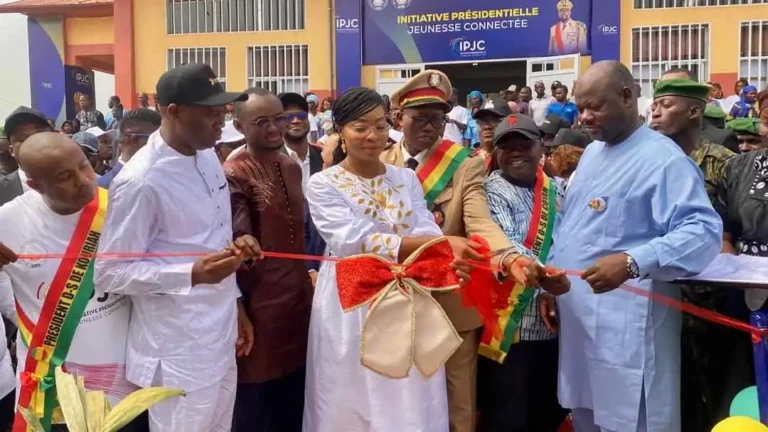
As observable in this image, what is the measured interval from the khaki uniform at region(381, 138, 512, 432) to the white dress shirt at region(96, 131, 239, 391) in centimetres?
109

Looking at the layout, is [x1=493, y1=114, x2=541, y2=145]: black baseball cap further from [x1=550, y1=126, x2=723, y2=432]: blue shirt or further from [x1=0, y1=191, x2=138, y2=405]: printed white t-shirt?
[x1=0, y1=191, x2=138, y2=405]: printed white t-shirt

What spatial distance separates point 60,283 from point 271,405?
1277mm

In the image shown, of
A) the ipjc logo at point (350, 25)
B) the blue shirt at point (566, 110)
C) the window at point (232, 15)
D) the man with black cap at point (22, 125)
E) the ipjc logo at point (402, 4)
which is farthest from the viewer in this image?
the window at point (232, 15)

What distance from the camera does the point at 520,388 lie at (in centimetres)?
359

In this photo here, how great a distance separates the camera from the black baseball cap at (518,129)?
3.53 m

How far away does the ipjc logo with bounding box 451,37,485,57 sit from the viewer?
17.8 meters

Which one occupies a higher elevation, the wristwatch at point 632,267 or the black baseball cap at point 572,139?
the black baseball cap at point 572,139

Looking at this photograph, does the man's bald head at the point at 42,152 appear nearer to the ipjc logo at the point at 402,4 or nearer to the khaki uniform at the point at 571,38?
the khaki uniform at the point at 571,38

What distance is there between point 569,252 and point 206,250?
1559mm

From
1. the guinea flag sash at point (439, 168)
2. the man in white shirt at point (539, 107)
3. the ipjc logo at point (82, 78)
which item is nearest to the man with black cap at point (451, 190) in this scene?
the guinea flag sash at point (439, 168)

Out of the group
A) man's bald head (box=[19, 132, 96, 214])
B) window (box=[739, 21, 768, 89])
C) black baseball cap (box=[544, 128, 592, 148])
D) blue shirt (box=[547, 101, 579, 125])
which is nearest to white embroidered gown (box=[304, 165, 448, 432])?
man's bald head (box=[19, 132, 96, 214])

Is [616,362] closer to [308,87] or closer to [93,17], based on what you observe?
[308,87]

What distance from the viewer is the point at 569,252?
302 centimetres

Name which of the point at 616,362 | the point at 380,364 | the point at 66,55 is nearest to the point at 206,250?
the point at 380,364
